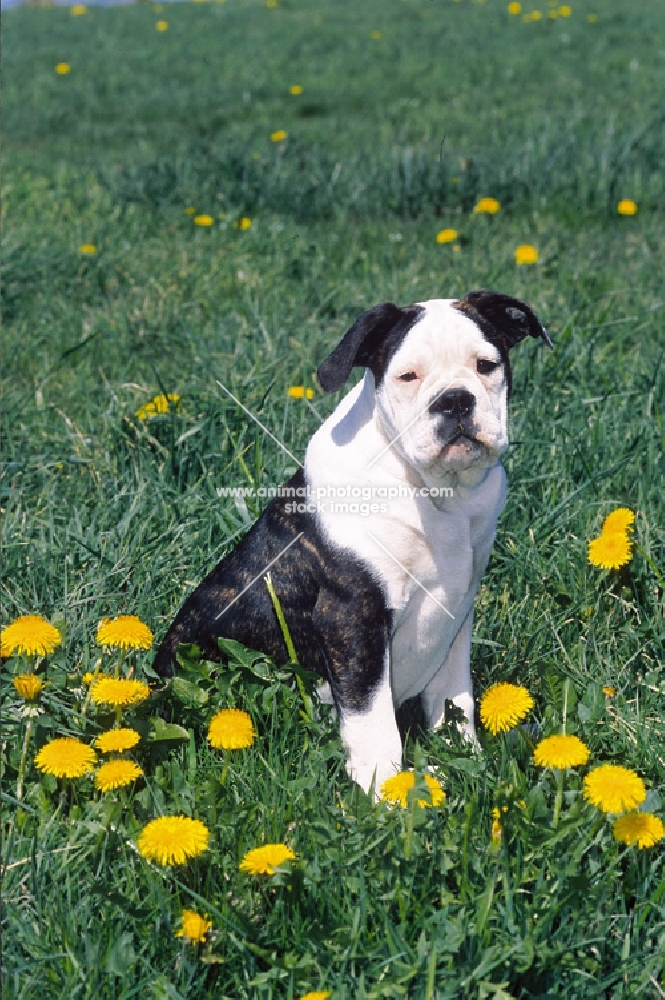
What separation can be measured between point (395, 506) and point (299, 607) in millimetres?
358

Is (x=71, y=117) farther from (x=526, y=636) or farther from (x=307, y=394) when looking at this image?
(x=526, y=636)

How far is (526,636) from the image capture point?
296 centimetres

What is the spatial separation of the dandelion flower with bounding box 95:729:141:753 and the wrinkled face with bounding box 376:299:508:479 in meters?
0.82

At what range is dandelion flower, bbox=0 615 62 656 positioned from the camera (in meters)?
2.20

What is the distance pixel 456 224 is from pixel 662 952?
4.75 m

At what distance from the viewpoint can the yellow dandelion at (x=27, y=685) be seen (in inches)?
87.6

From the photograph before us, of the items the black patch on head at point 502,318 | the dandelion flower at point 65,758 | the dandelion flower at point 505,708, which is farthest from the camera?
the black patch on head at point 502,318

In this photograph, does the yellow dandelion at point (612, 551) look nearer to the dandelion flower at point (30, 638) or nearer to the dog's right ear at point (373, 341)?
the dog's right ear at point (373, 341)

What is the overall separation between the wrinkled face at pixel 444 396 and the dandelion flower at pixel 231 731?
0.66 metres

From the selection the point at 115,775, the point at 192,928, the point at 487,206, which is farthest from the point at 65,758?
the point at 487,206

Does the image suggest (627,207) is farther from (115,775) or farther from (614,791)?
(115,775)

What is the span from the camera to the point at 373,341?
2430mm

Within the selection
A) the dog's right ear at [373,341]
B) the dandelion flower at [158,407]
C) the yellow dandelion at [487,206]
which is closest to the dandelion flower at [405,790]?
the dog's right ear at [373,341]

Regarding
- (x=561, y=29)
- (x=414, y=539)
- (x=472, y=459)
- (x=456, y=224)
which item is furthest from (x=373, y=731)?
(x=561, y=29)
